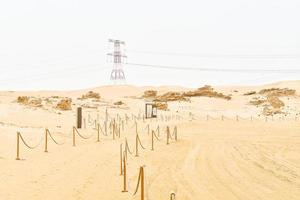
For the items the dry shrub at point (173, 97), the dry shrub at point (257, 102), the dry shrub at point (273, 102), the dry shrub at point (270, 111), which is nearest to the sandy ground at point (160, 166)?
the dry shrub at point (270, 111)

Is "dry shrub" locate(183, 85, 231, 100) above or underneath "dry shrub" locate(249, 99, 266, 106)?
above

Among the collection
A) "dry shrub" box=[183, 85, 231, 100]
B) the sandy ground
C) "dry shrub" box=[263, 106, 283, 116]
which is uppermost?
"dry shrub" box=[183, 85, 231, 100]

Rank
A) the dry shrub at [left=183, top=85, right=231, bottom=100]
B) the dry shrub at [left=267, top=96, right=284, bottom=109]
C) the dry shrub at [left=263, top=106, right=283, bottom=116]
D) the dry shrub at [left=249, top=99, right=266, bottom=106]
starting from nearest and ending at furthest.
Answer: the dry shrub at [left=263, top=106, right=283, bottom=116] → the dry shrub at [left=267, top=96, right=284, bottom=109] → the dry shrub at [left=249, top=99, right=266, bottom=106] → the dry shrub at [left=183, top=85, right=231, bottom=100]

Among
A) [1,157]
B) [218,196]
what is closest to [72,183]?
[218,196]

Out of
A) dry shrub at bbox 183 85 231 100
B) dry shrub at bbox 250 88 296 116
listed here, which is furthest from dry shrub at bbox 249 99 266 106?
dry shrub at bbox 183 85 231 100

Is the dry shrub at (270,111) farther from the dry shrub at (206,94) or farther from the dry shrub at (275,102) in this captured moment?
the dry shrub at (206,94)

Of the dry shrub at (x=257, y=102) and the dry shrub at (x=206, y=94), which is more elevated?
the dry shrub at (x=206, y=94)

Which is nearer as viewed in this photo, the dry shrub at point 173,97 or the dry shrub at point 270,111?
the dry shrub at point 270,111

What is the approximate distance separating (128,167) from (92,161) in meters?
2.03

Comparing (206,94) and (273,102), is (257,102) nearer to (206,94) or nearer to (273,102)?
(273,102)

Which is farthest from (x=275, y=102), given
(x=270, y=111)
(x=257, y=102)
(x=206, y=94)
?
(x=206, y=94)

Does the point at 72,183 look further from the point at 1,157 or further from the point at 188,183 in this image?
the point at 1,157

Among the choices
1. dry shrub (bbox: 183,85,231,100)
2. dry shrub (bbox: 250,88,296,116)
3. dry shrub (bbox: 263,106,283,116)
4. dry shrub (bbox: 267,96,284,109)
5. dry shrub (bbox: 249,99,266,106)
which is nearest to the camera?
dry shrub (bbox: 263,106,283,116)

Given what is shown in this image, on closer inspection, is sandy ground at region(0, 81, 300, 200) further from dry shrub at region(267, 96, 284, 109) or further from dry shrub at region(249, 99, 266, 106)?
dry shrub at region(249, 99, 266, 106)
